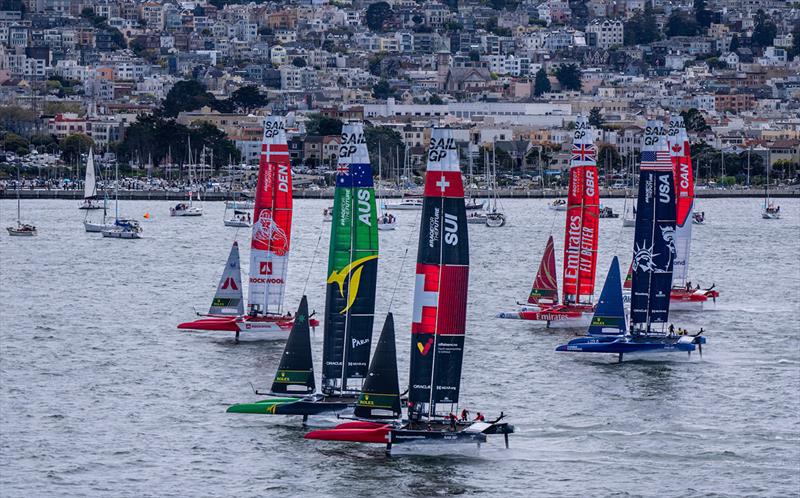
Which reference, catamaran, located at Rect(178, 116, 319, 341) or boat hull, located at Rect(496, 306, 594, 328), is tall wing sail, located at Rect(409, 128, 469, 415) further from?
boat hull, located at Rect(496, 306, 594, 328)

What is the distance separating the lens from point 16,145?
108 m

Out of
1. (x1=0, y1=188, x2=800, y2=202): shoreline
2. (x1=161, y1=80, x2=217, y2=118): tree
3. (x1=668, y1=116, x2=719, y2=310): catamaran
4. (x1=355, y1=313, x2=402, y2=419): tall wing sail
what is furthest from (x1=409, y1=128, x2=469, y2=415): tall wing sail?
(x1=161, y1=80, x2=217, y2=118): tree

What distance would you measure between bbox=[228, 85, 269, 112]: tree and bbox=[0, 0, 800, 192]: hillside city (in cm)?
14

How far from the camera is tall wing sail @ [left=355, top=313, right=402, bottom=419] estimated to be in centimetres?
2136

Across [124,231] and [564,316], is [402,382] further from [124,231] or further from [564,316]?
[124,231]

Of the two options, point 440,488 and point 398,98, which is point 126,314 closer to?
point 440,488

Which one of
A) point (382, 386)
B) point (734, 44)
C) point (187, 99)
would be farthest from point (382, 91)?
point (382, 386)

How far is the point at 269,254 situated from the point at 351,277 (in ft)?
Answer: 23.6

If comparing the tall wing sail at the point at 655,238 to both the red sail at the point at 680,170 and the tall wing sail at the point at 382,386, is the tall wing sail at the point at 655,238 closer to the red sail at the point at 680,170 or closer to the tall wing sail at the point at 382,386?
the red sail at the point at 680,170

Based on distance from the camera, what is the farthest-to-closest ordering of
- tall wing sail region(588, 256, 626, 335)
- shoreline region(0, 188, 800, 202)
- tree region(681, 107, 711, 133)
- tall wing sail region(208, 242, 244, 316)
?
tree region(681, 107, 711, 133)
shoreline region(0, 188, 800, 202)
tall wing sail region(208, 242, 244, 316)
tall wing sail region(588, 256, 626, 335)

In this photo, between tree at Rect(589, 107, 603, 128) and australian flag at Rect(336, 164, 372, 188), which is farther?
tree at Rect(589, 107, 603, 128)

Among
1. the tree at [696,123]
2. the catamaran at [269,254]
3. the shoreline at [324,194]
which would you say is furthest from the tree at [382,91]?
the catamaran at [269,254]

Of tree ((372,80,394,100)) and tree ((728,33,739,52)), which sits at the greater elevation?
tree ((728,33,739,52))

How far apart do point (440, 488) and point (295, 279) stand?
22714mm
